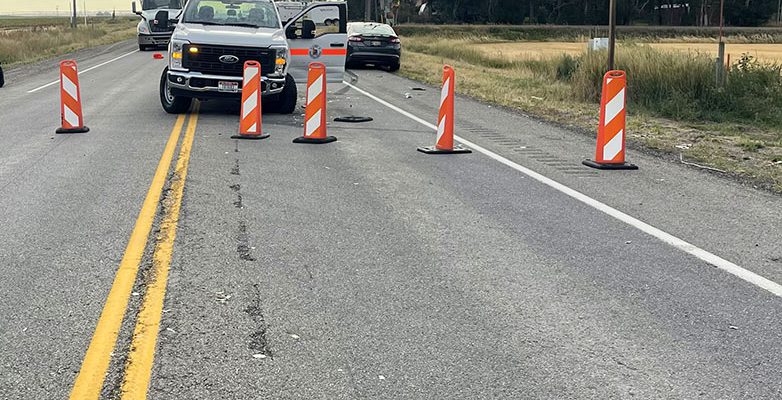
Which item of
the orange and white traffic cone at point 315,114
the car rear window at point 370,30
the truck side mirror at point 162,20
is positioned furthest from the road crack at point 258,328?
the car rear window at point 370,30

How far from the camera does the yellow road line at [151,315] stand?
4.45m

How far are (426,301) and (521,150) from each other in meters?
7.39

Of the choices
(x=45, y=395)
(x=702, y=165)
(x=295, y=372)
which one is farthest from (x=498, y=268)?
(x=702, y=165)

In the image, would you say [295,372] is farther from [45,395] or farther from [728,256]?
[728,256]

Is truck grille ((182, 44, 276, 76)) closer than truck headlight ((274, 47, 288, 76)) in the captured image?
Yes

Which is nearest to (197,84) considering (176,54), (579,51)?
(176,54)

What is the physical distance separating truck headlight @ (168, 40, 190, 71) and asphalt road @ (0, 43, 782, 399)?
4.06 meters

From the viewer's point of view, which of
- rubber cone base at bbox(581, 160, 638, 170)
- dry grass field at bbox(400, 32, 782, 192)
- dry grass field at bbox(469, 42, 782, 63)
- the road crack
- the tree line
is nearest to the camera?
the road crack

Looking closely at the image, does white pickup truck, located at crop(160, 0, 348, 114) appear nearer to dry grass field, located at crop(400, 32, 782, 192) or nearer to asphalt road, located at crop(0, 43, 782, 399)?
asphalt road, located at crop(0, 43, 782, 399)

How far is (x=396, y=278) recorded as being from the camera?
6.31 metres

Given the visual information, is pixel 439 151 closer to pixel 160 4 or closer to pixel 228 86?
pixel 228 86

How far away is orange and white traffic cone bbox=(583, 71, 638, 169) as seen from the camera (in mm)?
11367

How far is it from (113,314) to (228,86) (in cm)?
1082

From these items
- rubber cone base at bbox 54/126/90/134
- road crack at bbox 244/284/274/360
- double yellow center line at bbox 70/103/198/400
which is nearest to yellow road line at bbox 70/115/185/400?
double yellow center line at bbox 70/103/198/400
